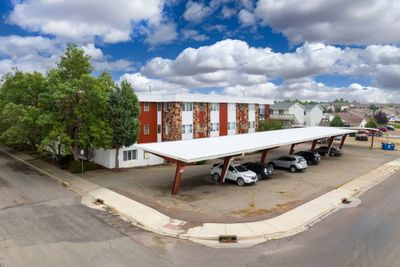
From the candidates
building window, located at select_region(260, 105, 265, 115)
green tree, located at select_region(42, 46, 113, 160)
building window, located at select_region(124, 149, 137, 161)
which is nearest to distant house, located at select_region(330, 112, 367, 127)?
building window, located at select_region(260, 105, 265, 115)

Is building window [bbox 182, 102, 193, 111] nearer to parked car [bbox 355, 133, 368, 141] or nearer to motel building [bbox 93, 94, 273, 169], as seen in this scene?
motel building [bbox 93, 94, 273, 169]

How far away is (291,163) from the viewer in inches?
1352

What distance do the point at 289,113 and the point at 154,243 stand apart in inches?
2910

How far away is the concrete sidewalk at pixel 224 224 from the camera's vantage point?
51.5 ft

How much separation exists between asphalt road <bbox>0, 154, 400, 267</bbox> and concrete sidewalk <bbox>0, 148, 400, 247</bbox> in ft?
2.17

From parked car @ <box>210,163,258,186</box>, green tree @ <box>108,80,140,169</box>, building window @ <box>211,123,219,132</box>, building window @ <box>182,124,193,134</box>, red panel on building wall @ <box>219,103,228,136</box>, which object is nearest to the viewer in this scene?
parked car @ <box>210,163,258,186</box>

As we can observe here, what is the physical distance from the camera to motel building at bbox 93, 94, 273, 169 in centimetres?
3812

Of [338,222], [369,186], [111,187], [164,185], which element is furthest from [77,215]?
[369,186]

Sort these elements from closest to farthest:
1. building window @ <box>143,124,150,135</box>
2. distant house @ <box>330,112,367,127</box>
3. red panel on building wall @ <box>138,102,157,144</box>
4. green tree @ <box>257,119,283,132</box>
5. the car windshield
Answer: the car windshield, red panel on building wall @ <box>138,102,157,144</box>, building window @ <box>143,124,150,135</box>, green tree @ <box>257,119,283,132</box>, distant house @ <box>330,112,367,127</box>

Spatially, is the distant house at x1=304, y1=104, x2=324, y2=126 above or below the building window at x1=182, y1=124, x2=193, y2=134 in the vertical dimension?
above

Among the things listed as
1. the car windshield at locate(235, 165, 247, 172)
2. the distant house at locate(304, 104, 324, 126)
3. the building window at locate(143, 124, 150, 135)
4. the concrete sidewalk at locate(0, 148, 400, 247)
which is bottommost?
the concrete sidewalk at locate(0, 148, 400, 247)

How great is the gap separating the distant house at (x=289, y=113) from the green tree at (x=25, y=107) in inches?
2303

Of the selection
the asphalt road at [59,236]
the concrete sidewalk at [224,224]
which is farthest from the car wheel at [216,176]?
the asphalt road at [59,236]

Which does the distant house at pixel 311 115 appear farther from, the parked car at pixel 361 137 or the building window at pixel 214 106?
the building window at pixel 214 106
